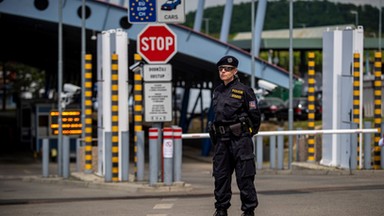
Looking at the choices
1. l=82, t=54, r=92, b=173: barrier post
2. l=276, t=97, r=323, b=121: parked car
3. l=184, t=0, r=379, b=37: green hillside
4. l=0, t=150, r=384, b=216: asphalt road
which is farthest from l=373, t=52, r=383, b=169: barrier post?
l=276, t=97, r=323, b=121: parked car

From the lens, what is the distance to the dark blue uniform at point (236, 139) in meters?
11.2

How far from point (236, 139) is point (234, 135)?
2.7 inches

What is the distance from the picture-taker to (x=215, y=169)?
11297mm

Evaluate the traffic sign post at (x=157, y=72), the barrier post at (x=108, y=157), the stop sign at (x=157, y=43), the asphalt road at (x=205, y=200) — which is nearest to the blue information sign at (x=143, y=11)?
the stop sign at (x=157, y=43)

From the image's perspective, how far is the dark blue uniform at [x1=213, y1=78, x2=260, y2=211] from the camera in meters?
11.2

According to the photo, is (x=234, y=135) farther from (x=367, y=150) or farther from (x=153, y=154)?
(x=367, y=150)

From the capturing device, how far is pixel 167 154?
59.2ft

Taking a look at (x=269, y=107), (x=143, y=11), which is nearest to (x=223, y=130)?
(x=143, y=11)

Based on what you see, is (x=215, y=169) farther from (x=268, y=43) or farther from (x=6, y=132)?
(x=268, y=43)

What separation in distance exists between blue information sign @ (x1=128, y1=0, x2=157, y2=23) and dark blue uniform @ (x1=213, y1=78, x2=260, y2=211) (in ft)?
21.5

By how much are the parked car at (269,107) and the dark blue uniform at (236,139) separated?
159 feet

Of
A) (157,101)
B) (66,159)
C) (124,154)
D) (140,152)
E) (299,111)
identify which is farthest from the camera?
(299,111)

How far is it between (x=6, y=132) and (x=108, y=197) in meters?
45.2

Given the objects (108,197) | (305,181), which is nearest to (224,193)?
(108,197)
